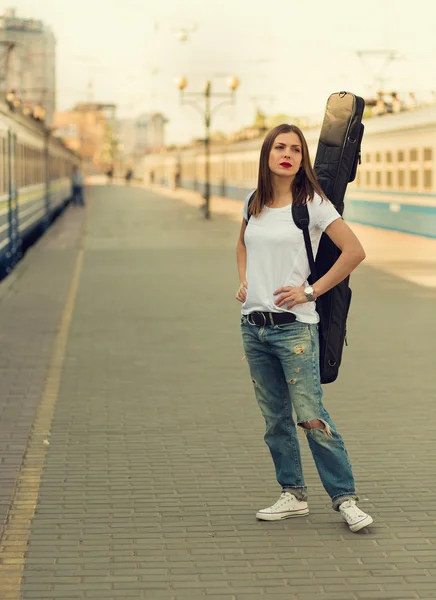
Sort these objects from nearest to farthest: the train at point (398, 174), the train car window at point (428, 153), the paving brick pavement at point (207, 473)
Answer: the paving brick pavement at point (207, 473)
the train car window at point (428, 153)
the train at point (398, 174)

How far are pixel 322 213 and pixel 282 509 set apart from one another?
54.4 inches

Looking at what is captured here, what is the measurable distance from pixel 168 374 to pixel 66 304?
18.6 feet

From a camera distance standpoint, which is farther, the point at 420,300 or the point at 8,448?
the point at 420,300

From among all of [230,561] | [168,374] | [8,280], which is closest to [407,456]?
[230,561]

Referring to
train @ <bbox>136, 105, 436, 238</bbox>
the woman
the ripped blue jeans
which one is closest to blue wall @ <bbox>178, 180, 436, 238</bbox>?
train @ <bbox>136, 105, 436, 238</bbox>

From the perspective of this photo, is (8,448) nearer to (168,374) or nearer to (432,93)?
(168,374)

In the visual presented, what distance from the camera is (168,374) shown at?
1043 cm

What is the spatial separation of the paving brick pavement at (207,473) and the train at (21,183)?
649cm

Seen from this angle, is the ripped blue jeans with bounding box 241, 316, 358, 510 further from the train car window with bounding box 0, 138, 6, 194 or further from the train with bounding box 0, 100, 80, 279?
the train car window with bounding box 0, 138, 6, 194

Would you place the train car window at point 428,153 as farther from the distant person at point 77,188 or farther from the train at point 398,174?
the distant person at point 77,188

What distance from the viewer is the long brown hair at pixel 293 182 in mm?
5535

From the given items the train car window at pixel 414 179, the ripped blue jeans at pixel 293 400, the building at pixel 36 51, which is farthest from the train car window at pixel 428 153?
the building at pixel 36 51

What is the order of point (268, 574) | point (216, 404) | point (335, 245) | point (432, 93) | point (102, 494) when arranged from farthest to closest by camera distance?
point (432, 93) < point (216, 404) < point (102, 494) < point (335, 245) < point (268, 574)

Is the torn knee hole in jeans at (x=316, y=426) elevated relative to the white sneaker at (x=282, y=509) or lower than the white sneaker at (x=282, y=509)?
elevated
